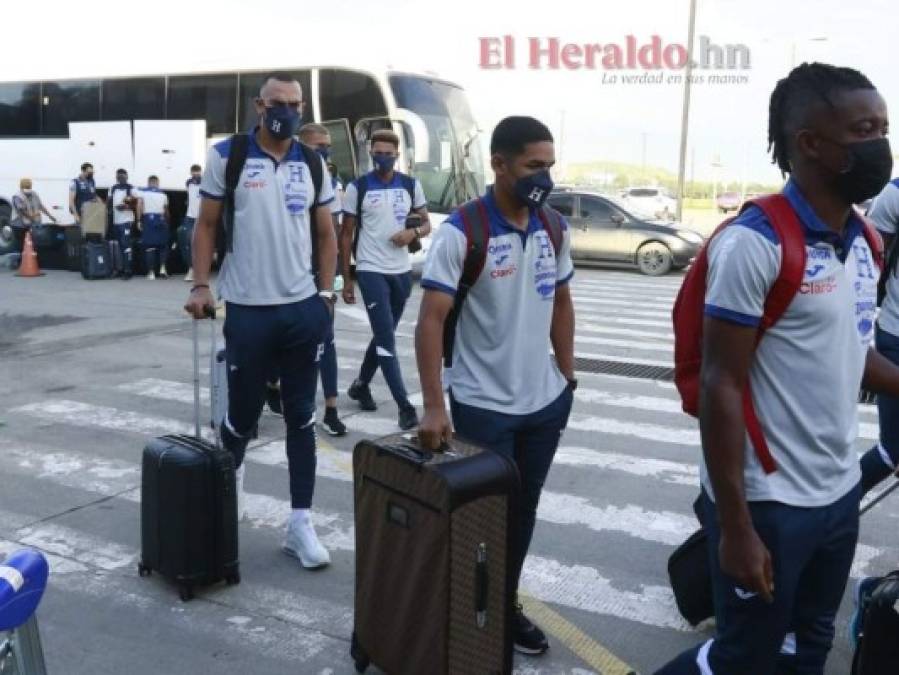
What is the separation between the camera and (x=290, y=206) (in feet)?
14.0

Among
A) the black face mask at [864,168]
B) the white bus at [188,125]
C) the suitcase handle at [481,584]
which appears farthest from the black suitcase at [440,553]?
the white bus at [188,125]

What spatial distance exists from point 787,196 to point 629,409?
554 cm

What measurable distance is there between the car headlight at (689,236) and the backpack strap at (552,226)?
1586cm

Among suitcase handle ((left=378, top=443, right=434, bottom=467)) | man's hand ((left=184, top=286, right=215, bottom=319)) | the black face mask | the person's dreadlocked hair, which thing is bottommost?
suitcase handle ((left=378, top=443, right=434, bottom=467))

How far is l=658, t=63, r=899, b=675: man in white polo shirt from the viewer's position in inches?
83.4

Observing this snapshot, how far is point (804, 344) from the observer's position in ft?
7.10

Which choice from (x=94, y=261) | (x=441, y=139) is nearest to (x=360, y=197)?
(x=441, y=139)

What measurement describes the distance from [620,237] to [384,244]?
43.5 feet

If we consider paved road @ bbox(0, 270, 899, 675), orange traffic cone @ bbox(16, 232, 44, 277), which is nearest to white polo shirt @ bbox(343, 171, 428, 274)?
paved road @ bbox(0, 270, 899, 675)

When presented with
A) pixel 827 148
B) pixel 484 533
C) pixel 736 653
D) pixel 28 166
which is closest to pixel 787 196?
pixel 827 148

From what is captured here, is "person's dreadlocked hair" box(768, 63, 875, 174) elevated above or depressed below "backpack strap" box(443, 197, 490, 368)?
above

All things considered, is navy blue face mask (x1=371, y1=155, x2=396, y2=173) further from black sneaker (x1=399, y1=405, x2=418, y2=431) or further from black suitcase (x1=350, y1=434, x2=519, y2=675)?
black suitcase (x1=350, y1=434, x2=519, y2=675)

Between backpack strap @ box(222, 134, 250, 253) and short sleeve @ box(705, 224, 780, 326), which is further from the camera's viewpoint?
backpack strap @ box(222, 134, 250, 253)

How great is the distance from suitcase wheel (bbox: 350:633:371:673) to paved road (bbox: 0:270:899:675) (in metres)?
0.06
